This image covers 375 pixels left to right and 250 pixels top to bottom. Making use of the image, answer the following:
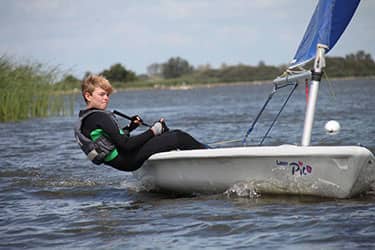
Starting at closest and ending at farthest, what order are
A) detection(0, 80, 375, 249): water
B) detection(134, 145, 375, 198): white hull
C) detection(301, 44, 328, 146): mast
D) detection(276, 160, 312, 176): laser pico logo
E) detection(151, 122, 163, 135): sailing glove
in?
detection(0, 80, 375, 249): water
detection(134, 145, 375, 198): white hull
detection(276, 160, 312, 176): laser pico logo
detection(301, 44, 328, 146): mast
detection(151, 122, 163, 135): sailing glove

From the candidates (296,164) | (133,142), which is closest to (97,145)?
(133,142)

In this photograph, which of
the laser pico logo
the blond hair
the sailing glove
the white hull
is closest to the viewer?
the white hull

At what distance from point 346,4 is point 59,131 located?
441 inches

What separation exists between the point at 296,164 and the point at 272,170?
→ 24cm

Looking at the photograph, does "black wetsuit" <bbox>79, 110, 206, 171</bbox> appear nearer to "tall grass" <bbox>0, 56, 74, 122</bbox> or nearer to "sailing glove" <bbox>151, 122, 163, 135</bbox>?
"sailing glove" <bbox>151, 122, 163, 135</bbox>

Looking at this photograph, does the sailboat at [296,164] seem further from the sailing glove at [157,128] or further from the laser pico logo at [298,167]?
the sailing glove at [157,128]

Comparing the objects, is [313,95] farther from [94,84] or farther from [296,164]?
[94,84]

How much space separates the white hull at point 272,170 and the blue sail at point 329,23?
3.77 ft

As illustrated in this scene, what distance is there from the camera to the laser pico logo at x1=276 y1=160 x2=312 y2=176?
18.9 ft

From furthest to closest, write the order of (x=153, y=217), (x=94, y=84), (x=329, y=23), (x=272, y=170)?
(x=329, y=23) < (x=94, y=84) < (x=272, y=170) < (x=153, y=217)

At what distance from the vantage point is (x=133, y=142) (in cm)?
630

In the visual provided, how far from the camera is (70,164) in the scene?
9.89m

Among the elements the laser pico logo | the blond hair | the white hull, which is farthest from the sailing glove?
the laser pico logo

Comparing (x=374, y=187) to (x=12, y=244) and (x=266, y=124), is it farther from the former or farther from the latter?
(x=266, y=124)
